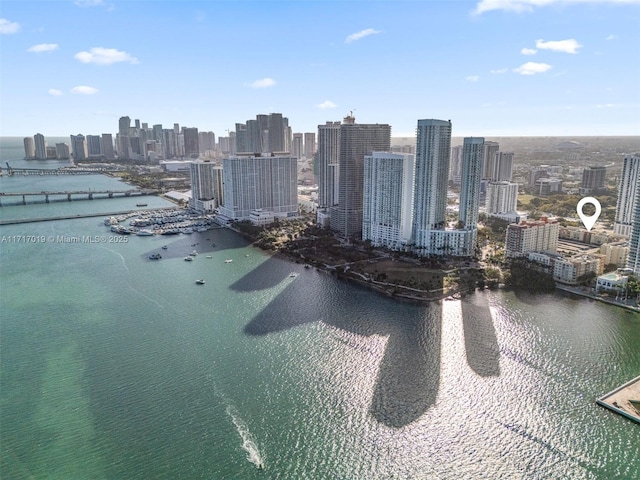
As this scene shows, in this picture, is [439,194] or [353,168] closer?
[439,194]

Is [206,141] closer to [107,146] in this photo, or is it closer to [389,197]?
[107,146]

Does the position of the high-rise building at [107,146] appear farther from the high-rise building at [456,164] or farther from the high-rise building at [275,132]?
the high-rise building at [456,164]

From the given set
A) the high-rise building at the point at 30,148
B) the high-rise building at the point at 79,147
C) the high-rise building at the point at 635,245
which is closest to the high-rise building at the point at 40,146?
the high-rise building at the point at 30,148

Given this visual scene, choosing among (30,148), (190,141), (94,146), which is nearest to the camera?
(190,141)

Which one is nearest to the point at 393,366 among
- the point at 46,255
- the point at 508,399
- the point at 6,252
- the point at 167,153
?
the point at 508,399

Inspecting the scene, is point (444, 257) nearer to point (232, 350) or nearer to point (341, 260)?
point (341, 260)

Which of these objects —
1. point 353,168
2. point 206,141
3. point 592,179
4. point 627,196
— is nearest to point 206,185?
point 353,168
